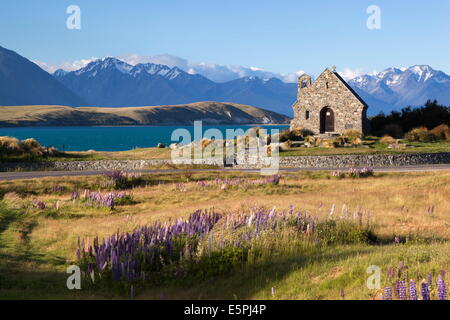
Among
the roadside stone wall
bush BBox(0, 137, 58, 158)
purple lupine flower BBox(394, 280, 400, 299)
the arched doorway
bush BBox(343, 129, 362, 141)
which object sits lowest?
purple lupine flower BBox(394, 280, 400, 299)

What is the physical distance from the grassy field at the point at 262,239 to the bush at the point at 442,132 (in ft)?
84.3

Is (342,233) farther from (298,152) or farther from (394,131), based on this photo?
(394,131)

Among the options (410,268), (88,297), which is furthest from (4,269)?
(410,268)

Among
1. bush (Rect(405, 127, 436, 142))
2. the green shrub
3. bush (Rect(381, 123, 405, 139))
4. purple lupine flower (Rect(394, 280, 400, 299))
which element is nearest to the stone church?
bush (Rect(381, 123, 405, 139))

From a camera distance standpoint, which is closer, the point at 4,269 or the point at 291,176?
the point at 4,269

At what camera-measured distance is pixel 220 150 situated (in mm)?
44500

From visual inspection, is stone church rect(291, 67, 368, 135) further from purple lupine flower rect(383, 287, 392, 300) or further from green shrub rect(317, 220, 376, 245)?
purple lupine flower rect(383, 287, 392, 300)

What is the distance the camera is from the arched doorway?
2199 inches

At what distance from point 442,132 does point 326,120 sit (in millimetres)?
13376

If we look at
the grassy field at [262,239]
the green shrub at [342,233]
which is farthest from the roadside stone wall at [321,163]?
the green shrub at [342,233]

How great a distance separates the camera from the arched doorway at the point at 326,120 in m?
55.9

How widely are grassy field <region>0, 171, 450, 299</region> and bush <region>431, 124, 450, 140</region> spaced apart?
1011 inches
